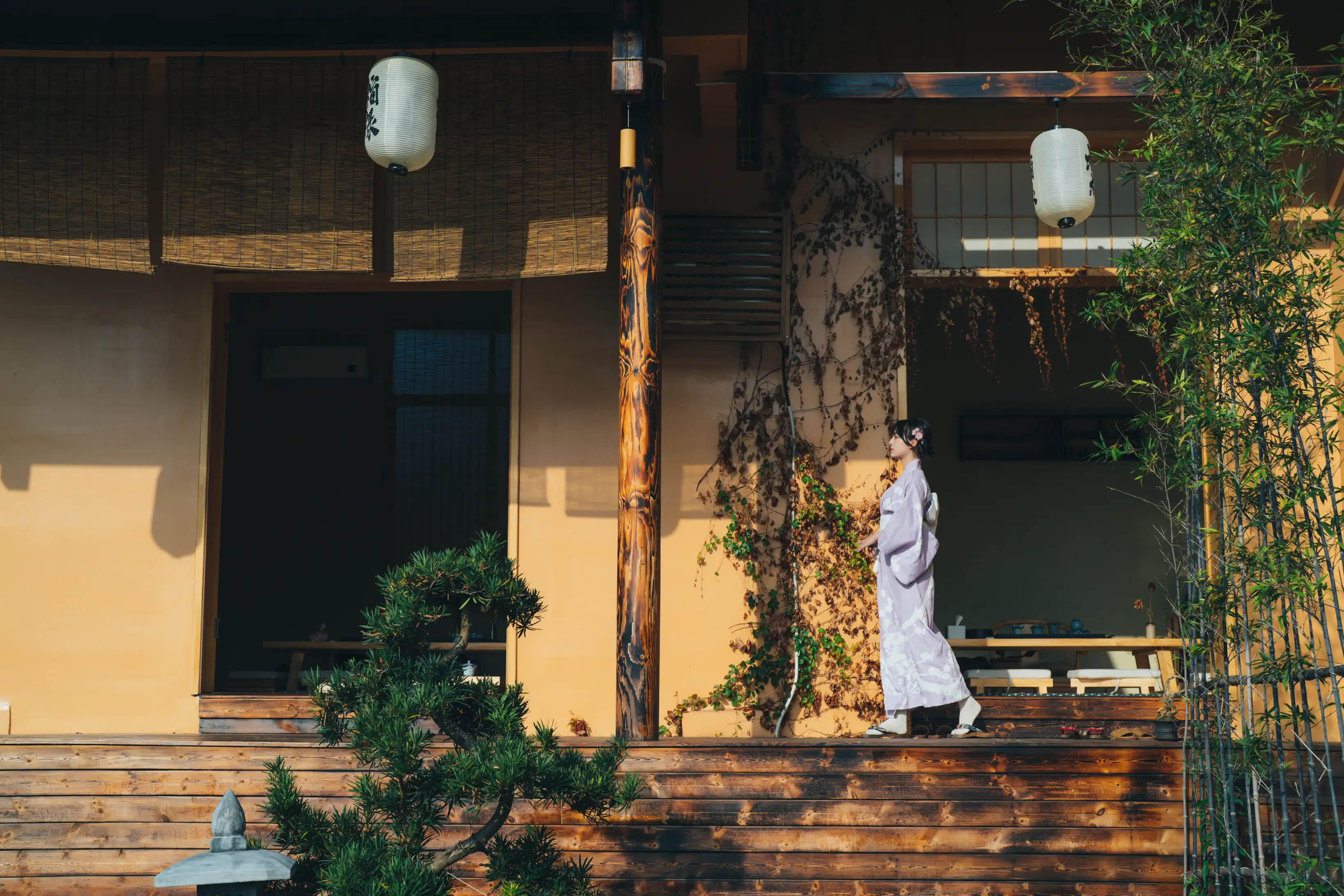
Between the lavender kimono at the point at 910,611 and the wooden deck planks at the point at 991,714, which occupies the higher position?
the lavender kimono at the point at 910,611

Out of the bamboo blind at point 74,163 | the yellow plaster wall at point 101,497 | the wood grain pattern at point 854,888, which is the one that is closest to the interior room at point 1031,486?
the wood grain pattern at point 854,888

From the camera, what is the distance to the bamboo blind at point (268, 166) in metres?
5.97

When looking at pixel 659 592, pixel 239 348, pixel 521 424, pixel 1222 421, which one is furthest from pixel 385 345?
pixel 1222 421

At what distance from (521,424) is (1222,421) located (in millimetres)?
3553

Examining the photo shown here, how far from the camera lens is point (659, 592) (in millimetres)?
5332

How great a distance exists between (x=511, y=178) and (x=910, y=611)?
2795 millimetres

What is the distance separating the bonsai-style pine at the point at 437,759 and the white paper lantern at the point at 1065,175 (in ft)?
10.0

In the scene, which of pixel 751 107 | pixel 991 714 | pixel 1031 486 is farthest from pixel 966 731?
pixel 1031 486

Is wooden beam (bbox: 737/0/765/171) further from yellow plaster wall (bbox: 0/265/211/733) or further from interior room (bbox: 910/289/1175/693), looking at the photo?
interior room (bbox: 910/289/1175/693)

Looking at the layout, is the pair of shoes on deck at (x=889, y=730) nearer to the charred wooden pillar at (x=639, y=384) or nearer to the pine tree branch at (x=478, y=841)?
the charred wooden pillar at (x=639, y=384)

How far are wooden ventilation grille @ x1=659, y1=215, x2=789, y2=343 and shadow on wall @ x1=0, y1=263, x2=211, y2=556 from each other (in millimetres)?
2488

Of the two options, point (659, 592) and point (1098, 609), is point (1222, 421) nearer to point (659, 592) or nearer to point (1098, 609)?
point (659, 592)

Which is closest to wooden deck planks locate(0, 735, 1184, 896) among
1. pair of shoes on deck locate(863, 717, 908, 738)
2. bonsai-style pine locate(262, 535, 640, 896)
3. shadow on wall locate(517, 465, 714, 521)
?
bonsai-style pine locate(262, 535, 640, 896)

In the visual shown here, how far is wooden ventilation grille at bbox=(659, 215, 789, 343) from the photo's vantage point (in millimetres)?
6379
